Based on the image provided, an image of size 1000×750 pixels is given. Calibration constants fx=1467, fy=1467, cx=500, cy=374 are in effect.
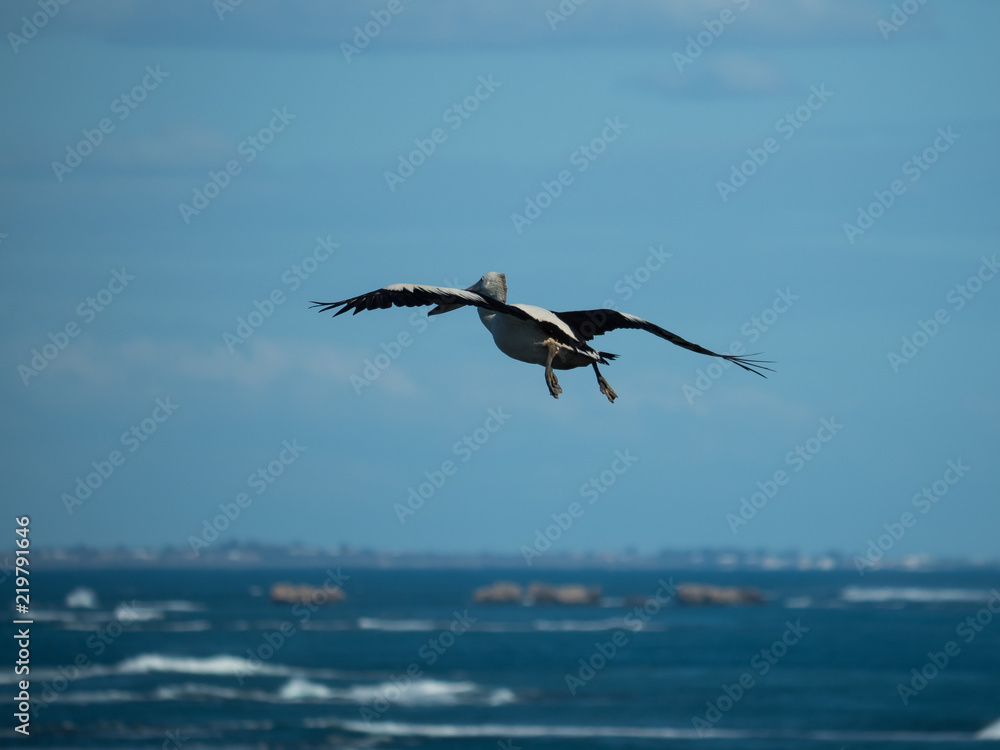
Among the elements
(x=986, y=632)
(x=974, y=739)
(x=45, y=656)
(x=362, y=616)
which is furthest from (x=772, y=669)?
(x=362, y=616)

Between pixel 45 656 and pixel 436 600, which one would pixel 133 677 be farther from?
pixel 436 600

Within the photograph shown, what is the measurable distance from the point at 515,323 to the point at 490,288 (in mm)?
386

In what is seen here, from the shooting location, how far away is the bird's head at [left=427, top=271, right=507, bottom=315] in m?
13.0

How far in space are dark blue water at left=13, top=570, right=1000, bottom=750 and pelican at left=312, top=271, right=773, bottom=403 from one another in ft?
177

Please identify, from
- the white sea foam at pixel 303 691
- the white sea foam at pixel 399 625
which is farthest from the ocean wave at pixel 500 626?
the white sea foam at pixel 303 691

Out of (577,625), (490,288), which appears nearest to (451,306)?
(490,288)

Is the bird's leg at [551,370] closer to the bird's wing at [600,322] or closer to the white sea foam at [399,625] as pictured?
the bird's wing at [600,322]

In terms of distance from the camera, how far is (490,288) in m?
13.1

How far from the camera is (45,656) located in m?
101

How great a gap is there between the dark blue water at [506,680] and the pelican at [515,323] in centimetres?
5382

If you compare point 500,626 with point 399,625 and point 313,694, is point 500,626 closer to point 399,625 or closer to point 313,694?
point 399,625

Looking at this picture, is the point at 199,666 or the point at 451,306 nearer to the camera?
the point at 451,306

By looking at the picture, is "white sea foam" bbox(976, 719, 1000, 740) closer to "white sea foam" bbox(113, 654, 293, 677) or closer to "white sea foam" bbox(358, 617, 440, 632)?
"white sea foam" bbox(113, 654, 293, 677)

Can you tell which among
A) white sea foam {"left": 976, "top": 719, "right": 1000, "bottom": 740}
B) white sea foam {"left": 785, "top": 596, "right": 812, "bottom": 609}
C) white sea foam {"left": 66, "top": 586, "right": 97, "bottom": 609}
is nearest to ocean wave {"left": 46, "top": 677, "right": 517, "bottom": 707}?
white sea foam {"left": 976, "top": 719, "right": 1000, "bottom": 740}
